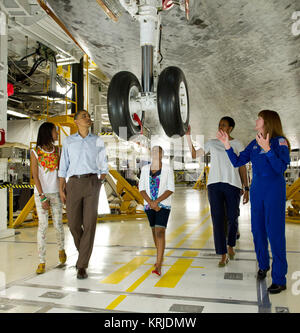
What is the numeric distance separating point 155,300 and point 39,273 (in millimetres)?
1516

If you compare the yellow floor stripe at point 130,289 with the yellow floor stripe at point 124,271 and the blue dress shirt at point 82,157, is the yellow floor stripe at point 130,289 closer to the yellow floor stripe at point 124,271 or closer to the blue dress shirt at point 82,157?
the yellow floor stripe at point 124,271

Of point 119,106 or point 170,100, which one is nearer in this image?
point 170,100

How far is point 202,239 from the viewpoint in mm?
5469

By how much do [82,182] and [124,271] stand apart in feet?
3.62

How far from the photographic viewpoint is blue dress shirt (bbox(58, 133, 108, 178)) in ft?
11.3

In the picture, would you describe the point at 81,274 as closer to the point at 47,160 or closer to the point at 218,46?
the point at 47,160

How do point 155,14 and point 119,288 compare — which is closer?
point 155,14

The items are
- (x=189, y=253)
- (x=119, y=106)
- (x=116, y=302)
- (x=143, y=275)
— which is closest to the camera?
(x=116, y=302)

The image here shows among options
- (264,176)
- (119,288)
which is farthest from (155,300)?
(264,176)

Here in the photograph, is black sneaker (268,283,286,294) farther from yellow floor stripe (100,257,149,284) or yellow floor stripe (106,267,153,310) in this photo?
yellow floor stripe (100,257,149,284)

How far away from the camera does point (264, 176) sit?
2.86 meters

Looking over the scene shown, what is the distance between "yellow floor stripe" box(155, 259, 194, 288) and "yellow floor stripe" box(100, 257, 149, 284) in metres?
0.41

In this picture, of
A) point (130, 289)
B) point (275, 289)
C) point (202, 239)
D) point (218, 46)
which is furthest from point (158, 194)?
point (202, 239)
